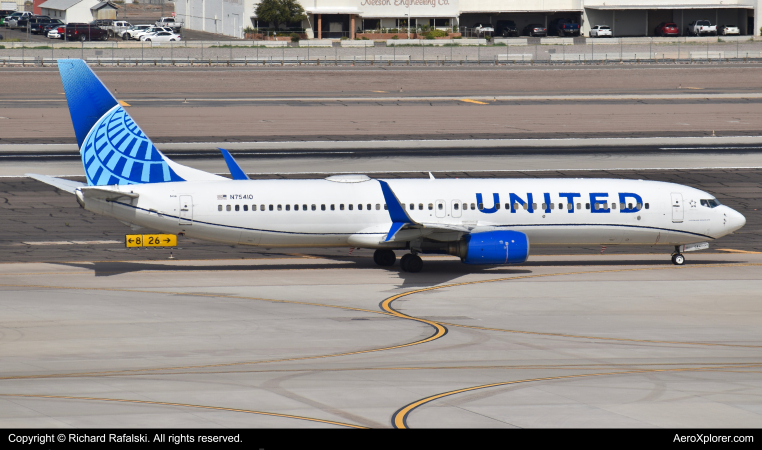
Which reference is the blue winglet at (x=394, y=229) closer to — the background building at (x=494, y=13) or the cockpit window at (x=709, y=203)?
the cockpit window at (x=709, y=203)

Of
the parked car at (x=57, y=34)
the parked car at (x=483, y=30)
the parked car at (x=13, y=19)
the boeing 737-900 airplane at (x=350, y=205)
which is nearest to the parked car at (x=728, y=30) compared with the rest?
the parked car at (x=483, y=30)

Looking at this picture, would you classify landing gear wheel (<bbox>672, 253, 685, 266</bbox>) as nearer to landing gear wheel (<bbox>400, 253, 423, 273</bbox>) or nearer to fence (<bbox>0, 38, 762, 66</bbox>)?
landing gear wheel (<bbox>400, 253, 423, 273</bbox>)

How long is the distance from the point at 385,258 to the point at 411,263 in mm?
2136

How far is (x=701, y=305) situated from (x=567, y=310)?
16.6 ft

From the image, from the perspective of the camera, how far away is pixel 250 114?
9262 cm

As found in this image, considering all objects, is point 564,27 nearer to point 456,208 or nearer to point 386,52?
point 386,52

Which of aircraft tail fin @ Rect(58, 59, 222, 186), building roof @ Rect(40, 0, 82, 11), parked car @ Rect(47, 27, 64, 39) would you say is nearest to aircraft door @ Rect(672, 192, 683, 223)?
aircraft tail fin @ Rect(58, 59, 222, 186)

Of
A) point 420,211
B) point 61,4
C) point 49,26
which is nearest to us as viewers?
point 420,211

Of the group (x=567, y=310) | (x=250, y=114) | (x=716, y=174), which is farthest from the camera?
(x=250, y=114)

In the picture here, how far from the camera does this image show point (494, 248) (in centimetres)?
3909

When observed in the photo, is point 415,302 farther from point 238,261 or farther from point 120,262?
point 120,262

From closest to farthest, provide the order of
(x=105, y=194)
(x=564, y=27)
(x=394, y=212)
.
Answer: (x=105, y=194), (x=394, y=212), (x=564, y=27)

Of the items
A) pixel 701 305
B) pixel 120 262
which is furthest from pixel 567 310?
pixel 120 262

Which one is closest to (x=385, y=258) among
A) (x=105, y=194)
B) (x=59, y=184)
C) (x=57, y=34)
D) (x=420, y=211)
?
(x=420, y=211)
